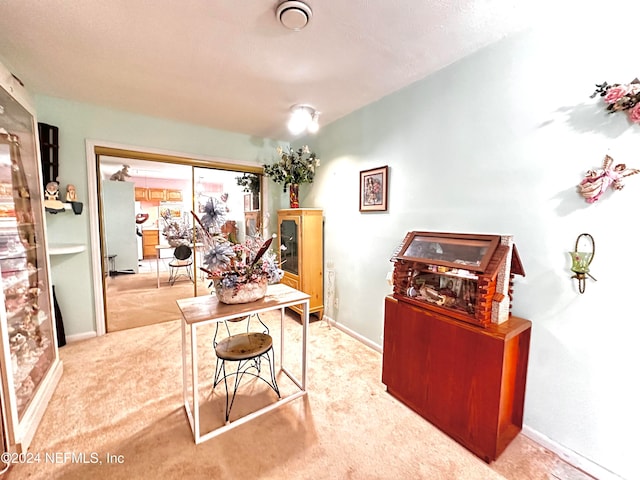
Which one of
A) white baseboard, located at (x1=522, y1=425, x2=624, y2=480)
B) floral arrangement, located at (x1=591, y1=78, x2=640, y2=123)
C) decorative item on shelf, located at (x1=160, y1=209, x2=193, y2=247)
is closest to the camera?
floral arrangement, located at (x1=591, y1=78, x2=640, y2=123)

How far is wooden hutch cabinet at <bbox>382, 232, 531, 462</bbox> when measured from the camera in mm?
1414

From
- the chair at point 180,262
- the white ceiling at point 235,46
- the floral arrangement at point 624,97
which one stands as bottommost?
the chair at point 180,262

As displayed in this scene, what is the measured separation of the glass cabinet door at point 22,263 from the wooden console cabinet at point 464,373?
236 centimetres

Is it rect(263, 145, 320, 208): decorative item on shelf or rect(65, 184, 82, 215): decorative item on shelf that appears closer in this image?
rect(65, 184, 82, 215): decorative item on shelf

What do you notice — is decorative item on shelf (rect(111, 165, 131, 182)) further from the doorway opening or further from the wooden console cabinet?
the wooden console cabinet

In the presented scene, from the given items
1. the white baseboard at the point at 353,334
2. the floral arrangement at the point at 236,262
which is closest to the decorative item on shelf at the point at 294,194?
the white baseboard at the point at 353,334

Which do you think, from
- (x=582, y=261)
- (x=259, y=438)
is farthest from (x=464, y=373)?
(x=259, y=438)

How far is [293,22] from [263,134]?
224cm

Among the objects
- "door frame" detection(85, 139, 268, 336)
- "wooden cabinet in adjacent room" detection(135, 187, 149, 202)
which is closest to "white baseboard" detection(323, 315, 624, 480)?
"door frame" detection(85, 139, 268, 336)

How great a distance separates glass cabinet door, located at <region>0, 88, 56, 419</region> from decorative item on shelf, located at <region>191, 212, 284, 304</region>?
1073 millimetres

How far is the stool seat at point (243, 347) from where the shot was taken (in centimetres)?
163

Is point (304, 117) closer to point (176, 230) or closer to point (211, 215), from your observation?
point (211, 215)

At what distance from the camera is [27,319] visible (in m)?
1.79

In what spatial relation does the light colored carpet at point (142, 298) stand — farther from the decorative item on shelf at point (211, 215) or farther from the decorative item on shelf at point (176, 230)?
the decorative item on shelf at point (211, 215)
